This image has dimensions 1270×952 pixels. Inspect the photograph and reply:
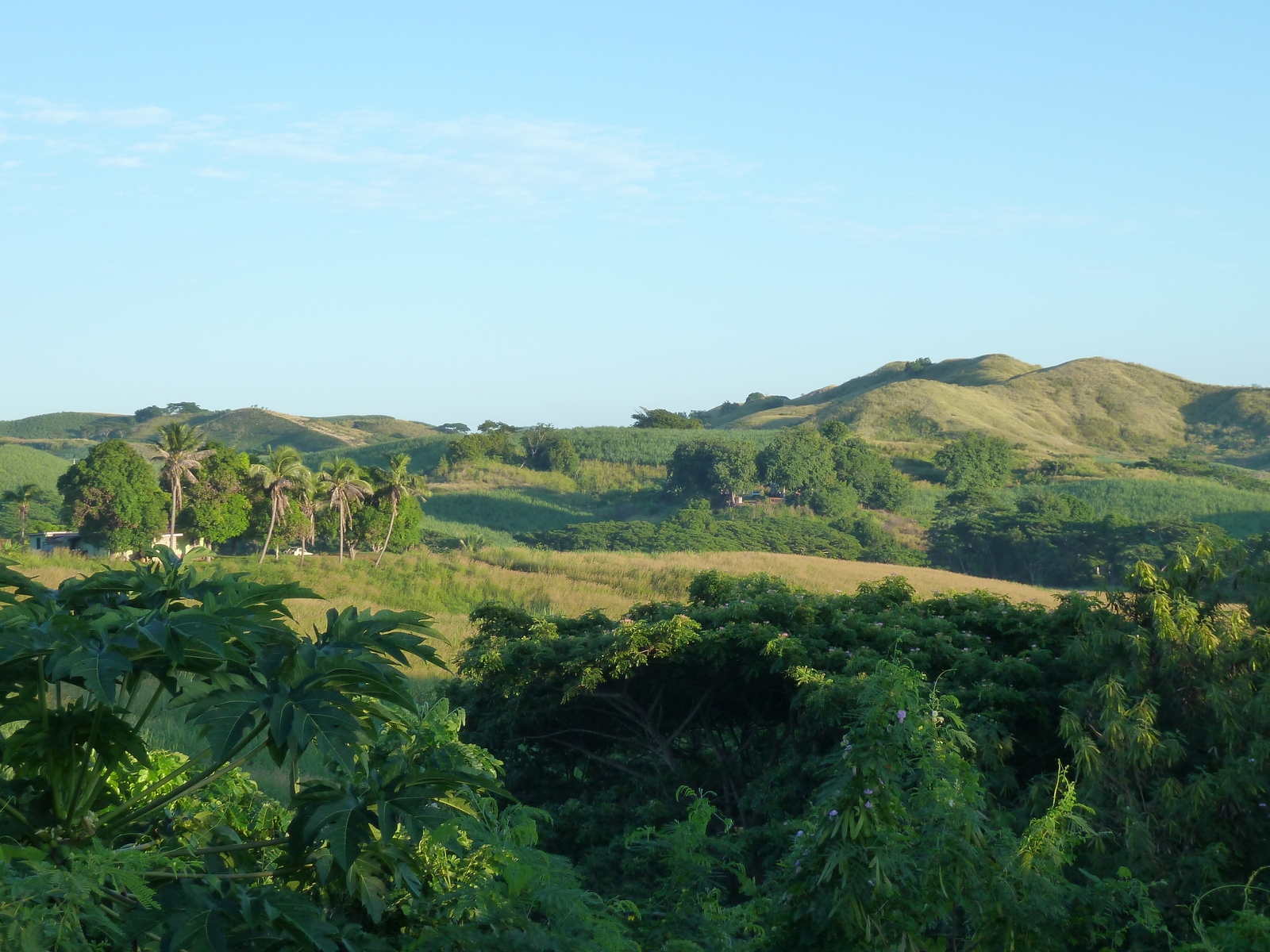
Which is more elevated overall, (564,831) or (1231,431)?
(1231,431)

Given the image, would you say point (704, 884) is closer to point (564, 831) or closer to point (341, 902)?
point (341, 902)

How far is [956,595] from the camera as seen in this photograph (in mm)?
14352

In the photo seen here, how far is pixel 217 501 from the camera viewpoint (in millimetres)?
50094

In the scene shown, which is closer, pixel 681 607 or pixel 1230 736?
pixel 1230 736

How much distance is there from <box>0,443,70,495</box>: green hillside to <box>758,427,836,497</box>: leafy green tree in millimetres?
54486

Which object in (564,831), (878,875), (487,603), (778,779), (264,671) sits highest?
(264,671)

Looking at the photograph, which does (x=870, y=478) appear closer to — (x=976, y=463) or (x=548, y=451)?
(x=976, y=463)

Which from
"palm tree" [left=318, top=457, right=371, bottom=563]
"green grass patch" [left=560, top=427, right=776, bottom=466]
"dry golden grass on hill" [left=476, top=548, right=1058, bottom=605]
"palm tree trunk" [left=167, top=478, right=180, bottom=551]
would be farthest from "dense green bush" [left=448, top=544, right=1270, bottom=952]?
"green grass patch" [left=560, top=427, right=776, bottom=466]

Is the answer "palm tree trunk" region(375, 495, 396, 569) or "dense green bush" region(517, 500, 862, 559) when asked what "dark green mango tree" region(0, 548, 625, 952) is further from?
"dense green bush" region(517, 500, 862, 559)

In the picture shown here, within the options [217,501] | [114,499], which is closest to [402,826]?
[217,501]

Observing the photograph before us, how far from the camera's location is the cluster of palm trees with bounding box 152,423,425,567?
4725cm

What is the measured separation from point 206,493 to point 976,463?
2347 inches

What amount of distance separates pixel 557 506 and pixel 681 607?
68734 millimetres

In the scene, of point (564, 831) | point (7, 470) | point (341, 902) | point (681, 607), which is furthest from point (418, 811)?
point (7, 470)
